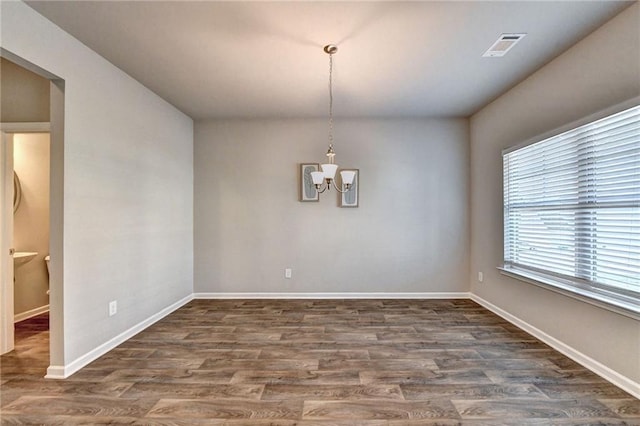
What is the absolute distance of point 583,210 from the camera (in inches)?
100

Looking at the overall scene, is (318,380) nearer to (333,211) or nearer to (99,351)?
(99,351)

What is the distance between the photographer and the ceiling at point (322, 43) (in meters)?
2.15

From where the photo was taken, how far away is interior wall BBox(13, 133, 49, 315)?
12.6ft

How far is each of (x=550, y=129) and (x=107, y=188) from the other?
4274 millimetres

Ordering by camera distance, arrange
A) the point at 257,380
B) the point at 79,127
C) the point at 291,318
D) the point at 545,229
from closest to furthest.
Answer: the point at 257,380, the point at 79,127, the point at 545,229, the point at 291,318

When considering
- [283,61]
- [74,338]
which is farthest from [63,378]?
[283,61]

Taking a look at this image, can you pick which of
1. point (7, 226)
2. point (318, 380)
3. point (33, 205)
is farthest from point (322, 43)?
point (33, 205)

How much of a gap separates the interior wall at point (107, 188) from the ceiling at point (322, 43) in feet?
0.69

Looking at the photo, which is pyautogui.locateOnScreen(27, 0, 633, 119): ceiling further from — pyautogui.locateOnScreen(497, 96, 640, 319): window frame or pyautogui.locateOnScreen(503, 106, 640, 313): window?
pyautogui.locateOnScreen(503, 106, 640, 313): window

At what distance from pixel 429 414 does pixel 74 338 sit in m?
2.76

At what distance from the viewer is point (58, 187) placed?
7.86ft

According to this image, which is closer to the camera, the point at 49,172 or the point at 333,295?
the point at 49,172

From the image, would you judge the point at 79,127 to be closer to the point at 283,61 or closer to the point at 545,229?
the point at 283,61

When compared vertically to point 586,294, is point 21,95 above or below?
above
